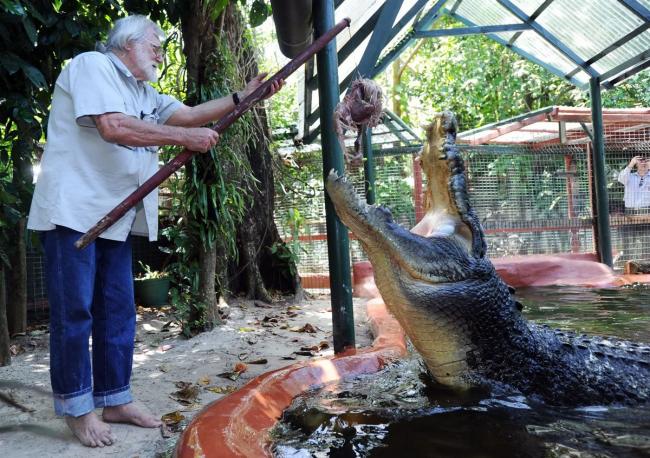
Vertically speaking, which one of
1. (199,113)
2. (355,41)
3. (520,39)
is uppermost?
(520,39)

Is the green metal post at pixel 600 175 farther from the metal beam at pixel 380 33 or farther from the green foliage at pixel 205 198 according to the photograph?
the green foliage at pixel 205 198

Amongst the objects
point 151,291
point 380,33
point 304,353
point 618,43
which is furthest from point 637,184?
point 151,291

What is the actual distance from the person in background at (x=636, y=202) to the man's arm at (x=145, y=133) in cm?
814

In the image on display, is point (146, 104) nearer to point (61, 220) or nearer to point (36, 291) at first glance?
point (61, 220)

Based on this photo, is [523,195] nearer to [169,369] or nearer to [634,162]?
[634,162]

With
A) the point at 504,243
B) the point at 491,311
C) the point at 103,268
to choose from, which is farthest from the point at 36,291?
the point at 504,243

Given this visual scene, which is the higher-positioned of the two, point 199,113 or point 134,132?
point 199,113

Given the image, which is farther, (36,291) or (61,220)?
(36,291)

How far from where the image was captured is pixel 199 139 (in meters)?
2.16

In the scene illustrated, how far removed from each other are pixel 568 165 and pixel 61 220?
330 inches

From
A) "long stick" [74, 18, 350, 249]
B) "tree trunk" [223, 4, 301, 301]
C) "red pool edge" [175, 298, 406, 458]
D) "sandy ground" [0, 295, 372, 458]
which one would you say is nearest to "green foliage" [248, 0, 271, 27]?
"long stick" [74, 18, 350, 249]

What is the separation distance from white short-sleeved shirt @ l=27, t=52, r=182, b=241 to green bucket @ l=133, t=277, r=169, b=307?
400cm

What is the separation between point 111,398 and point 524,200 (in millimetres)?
7354

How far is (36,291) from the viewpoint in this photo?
6090mm
